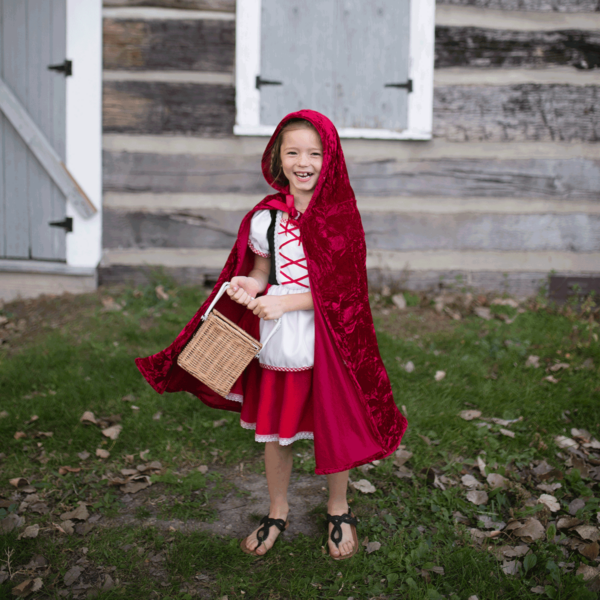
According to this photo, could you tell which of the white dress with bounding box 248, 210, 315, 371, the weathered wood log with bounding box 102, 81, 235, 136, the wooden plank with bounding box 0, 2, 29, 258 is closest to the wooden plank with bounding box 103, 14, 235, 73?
the weathered wood log with bounding box 102, 81, 235, 136

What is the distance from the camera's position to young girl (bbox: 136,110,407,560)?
6.76ft

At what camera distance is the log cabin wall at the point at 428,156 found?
15.3ft

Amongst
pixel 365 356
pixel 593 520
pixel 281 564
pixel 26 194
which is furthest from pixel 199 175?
pixel 593 520

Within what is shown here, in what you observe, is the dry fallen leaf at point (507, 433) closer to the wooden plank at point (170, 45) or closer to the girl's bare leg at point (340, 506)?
the girl's bare leg at point (340, 506)

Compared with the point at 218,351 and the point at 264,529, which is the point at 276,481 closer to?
the point at 264,529

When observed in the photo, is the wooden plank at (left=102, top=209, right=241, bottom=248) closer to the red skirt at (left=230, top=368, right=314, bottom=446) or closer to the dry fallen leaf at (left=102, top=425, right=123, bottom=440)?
the dry fallen leaf at (left=102, top=425, right=123, bottom=440)

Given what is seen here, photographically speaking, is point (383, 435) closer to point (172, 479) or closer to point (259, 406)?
point (259, 406)

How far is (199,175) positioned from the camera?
4809 mm

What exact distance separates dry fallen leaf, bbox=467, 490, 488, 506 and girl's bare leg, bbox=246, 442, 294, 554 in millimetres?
902

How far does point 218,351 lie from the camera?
199 cm

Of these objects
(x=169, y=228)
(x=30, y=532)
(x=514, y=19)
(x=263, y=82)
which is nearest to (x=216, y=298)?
(x=30, y=532)

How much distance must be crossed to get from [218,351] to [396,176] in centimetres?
340

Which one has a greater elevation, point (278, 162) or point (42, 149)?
point (42, 149)

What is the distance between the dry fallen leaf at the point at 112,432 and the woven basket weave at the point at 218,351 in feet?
4.45
